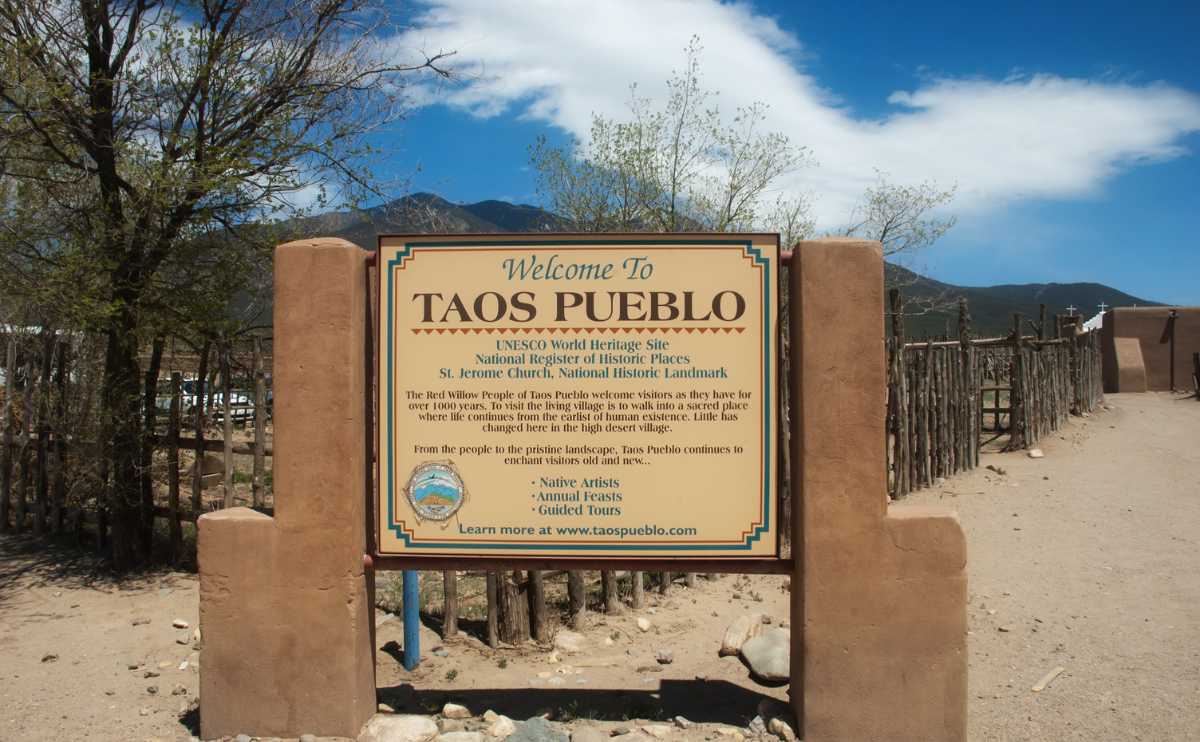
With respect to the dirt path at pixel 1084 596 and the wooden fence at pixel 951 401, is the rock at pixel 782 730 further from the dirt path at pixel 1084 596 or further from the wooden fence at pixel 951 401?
the wooden fence at pixel 951 401

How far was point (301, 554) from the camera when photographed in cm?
415

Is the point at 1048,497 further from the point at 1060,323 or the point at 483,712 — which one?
the point at 1060,323

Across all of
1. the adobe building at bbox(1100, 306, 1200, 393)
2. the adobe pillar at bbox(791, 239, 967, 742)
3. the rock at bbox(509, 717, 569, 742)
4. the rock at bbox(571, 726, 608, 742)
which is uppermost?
the adobe building at bbox(1100, 306, 1200, 393)

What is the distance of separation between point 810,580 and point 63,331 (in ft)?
27.5

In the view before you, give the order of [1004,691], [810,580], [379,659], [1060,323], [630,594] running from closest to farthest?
1. [810,580]
2. [1004,691]
3. [379,659]
4. [630,594]
5. [1060,323]

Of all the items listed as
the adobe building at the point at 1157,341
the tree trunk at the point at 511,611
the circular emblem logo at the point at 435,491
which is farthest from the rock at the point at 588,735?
the adobe building at the point at 1157,341

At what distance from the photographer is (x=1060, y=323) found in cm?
2077

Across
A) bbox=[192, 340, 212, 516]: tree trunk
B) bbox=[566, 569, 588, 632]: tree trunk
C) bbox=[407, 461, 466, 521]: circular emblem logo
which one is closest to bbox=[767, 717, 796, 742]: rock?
bbox=[407, 461, 466, 521]: circular emblem logo

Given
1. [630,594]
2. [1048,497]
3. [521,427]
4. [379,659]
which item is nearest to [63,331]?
[379,659]

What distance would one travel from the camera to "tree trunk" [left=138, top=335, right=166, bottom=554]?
25.2ft

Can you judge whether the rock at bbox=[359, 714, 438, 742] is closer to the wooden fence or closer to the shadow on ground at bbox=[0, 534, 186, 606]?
the shadow on ground at bbox=[0, 534, 186, 606]

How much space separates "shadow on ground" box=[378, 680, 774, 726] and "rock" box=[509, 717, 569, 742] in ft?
1.06

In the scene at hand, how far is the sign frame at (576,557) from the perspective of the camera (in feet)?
13.5

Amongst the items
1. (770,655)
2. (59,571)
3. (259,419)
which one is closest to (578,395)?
(770,655)
